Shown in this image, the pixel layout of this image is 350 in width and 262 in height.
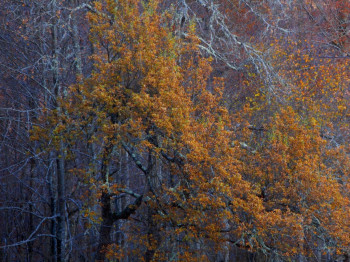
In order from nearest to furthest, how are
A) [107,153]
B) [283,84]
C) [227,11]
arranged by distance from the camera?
[107,153] → [283,84] → [227,11]

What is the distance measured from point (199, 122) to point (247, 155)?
1.69 metres

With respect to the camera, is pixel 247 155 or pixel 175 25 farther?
pixel 175 25

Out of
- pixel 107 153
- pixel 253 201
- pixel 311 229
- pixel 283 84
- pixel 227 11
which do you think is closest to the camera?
pixel 253 201

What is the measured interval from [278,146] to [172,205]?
288cm

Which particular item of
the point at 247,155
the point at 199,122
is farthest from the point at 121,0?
the point at 247,155

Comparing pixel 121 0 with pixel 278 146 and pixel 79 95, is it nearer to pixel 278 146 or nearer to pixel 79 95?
pixel 79 95

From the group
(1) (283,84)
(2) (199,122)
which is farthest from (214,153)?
(1) (283,84)

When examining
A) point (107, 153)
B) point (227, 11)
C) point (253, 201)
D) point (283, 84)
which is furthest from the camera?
point (227, 11)

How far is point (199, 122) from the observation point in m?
10.2

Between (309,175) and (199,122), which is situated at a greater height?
(199,122)

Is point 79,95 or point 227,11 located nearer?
point 79,95

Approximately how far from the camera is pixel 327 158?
10977 millimetres

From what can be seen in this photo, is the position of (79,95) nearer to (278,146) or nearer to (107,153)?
(107,153)

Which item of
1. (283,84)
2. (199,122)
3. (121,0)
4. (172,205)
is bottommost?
(172,205)
